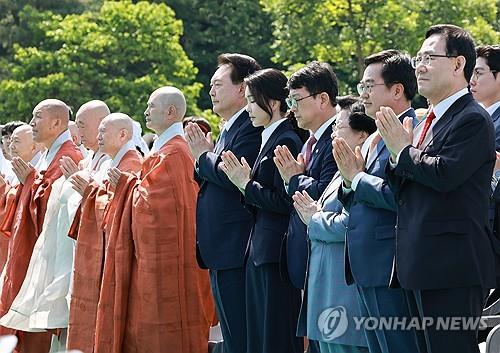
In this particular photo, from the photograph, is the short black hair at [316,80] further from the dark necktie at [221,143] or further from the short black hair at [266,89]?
the dark necktie at [221,143]

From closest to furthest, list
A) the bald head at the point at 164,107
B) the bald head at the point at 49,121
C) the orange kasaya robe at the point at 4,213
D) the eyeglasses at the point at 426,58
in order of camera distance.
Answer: the eyeglasses at the point at 426,58 < the bald head at the point at 164,107 < the bald head at the point at 49,121 < the orange kasaya robe at the point at 4,213

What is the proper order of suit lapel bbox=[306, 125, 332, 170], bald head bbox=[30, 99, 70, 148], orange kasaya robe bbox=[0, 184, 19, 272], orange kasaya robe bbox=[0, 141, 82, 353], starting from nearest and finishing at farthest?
suit lapel bbox=[306, 125, 332, 170] → orange kasaya robe bbox=[0, 141, 82, 353] → bald head bbox=[30, 99, 70, 148] → orange kasaya robe bbox=[0, 184, 19, 272]

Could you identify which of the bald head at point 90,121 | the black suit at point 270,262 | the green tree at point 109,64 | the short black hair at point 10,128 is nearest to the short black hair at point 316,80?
the black suit at point 270,262

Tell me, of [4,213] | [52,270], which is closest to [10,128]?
[4,213]

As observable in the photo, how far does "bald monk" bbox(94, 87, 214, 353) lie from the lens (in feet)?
26.9

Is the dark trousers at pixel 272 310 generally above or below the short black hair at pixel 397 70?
below

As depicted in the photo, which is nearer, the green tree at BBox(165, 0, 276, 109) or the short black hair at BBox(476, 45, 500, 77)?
the short black hair at BBox(476, 45, 500, 77)

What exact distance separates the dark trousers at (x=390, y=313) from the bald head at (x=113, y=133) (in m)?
3.36

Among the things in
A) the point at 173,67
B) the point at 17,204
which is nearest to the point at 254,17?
the point at 173,67

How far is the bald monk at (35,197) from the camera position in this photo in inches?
378

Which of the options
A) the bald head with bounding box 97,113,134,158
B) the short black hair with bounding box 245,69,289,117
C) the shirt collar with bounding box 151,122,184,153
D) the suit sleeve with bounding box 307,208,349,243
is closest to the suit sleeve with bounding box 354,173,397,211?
the suit sleeve with bounding box 307,208,349,243

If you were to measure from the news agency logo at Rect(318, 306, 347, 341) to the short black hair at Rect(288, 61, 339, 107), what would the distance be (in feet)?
4.50

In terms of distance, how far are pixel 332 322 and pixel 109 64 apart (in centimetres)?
2545

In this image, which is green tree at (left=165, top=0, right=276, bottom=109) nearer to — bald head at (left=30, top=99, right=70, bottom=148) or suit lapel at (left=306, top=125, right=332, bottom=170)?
bald head at (left=30, top=99, right=70, bottom=148)
